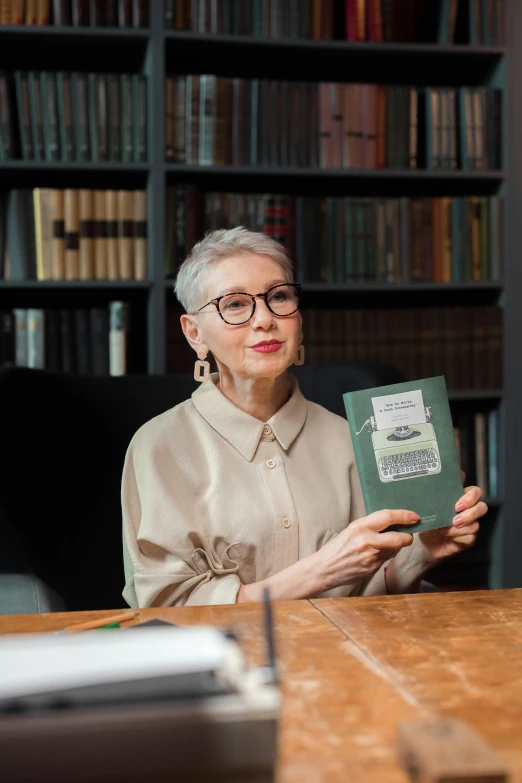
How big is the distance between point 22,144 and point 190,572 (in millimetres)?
1928

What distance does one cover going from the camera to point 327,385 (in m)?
2.00

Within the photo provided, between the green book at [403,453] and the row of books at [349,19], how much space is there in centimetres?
202

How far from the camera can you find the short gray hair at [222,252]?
5.21 ft

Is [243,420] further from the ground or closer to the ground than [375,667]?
further from the ground

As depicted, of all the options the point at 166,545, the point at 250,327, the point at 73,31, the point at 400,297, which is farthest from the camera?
the point at 400,297

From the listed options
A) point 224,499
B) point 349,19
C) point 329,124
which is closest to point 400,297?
point 329,124

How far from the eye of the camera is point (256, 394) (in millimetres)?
1600

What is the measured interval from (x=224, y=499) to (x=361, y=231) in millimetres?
1775

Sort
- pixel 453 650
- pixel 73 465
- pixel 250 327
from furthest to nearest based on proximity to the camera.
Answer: pixel 73 465, pixel 250 327, pixel 453 650

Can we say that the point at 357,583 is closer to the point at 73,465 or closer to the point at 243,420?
the point at 243,420

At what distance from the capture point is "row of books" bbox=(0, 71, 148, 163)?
9.19 ft

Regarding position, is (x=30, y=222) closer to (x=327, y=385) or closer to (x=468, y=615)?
(x=327, y=385)

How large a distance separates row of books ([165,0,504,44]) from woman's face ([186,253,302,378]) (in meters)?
1.62

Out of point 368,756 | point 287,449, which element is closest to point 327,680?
point 368,756
